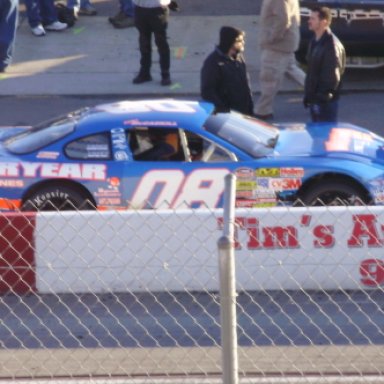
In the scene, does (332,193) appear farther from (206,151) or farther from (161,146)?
(161,146)

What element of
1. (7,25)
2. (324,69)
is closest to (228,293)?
(324,69)

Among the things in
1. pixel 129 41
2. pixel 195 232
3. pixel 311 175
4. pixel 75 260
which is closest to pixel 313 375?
pixel 195 232

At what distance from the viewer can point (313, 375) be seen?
21.0 ft

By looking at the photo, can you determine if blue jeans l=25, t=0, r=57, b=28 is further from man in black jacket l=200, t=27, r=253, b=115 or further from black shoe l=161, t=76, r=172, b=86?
man in black jacket l=200, t=27, r=253, b=115

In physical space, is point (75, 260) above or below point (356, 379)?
below

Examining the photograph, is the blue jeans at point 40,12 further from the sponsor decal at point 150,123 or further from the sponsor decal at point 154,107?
the sponsor decal at point 150,123

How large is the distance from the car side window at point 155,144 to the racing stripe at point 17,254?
5.52 feet

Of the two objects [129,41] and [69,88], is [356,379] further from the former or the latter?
[129,41]

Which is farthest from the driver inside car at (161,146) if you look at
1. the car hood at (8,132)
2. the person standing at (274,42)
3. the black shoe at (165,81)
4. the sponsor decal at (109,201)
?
the black shoe at (165,81)

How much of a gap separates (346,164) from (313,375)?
11.5ft

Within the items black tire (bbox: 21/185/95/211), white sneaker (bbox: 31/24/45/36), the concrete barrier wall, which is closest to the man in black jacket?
black tire (bbox: 21/185/95/211)

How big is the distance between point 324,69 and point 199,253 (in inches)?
164

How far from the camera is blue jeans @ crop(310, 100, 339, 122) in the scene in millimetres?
→ 11859

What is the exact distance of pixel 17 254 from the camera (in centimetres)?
827
